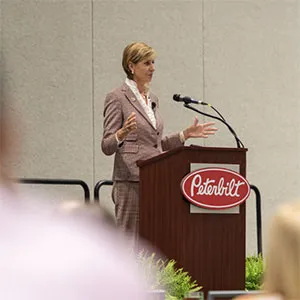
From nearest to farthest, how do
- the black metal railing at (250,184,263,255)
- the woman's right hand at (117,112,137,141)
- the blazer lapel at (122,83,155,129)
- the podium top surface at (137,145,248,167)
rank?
1. the podium top surface at (137,145,248,167)
2. the woman's right hand at (117,112,137,141)
3. the blazer lapel at (122,83,155,129)
4. the black metal railing at (250,184,263,255)

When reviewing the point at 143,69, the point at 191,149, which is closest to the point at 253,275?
the point at 191,149

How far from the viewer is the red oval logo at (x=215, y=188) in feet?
14.5

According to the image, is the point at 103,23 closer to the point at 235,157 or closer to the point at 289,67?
the point at 289,67

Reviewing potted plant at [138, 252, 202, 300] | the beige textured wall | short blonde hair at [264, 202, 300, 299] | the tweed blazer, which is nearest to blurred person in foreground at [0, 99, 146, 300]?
short blonde hair at [264, 202, 300, 299]

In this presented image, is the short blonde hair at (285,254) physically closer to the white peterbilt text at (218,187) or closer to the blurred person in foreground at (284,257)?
the blurred person in foreground at (284,257)

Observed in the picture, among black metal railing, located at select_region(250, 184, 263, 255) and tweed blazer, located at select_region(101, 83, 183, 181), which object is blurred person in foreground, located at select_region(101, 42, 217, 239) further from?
black metal railing, located at select_region(250, 184, 263, 255)

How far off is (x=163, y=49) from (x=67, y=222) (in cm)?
805

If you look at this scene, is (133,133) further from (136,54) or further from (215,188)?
(215,188)

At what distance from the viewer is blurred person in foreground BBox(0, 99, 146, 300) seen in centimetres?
53

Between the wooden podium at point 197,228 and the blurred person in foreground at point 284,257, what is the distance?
374 cm

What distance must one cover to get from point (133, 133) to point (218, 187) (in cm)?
77

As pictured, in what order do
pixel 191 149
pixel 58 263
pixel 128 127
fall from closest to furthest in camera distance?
pixel 58 263, pixel 191 149, pixel 128 127

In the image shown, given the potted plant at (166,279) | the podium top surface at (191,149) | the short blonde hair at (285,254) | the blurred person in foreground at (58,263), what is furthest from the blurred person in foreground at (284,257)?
the podium top surface at (191,149)

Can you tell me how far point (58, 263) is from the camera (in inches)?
21.1
